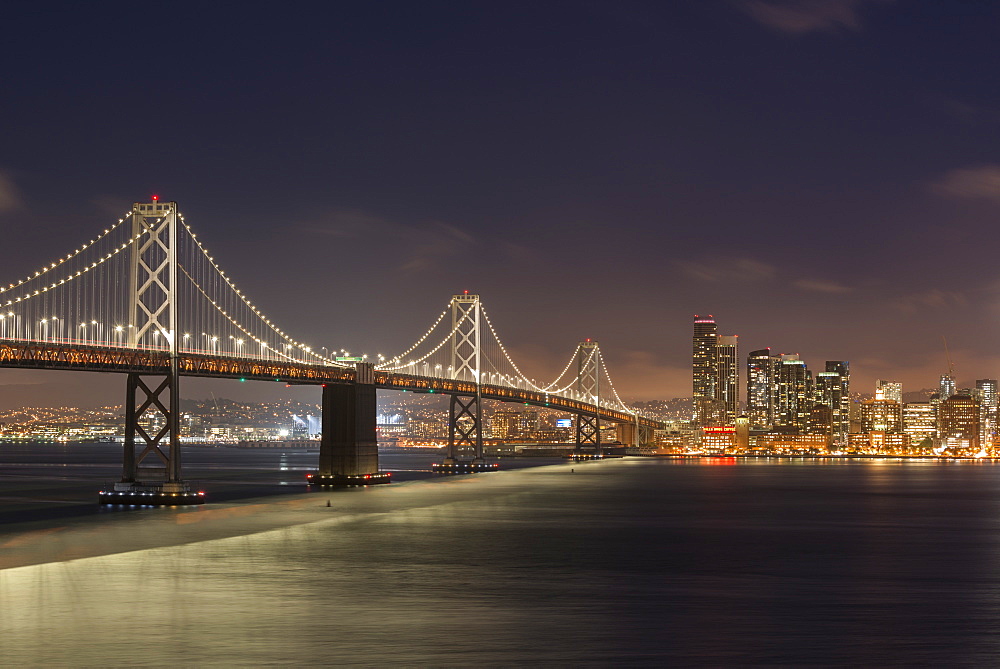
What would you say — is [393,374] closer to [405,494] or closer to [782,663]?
[405,494]

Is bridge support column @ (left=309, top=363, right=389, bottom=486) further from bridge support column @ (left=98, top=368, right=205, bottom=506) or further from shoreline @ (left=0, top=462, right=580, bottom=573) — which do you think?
bridge support column @ (left=98, top=368, right=205, bottom=506)

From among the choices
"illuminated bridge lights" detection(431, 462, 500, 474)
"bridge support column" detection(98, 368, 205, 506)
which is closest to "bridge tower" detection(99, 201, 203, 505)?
"bridge support column" detection(98, 368, 205, 506)

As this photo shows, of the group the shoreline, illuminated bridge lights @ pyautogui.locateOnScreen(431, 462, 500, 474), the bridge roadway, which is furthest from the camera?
illuminated bridge lights @ pyautogui.locateOnScreen(431, 462, 500, 474)

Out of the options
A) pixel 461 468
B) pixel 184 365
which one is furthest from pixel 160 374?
pixel 461 468

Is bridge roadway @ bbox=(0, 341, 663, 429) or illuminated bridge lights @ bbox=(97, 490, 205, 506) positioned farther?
illuminated bridge lights @ bbox=(97, 490, 205, 506)

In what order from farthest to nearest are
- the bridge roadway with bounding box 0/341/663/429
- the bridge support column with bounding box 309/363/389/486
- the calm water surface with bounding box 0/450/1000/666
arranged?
the bridge support column with bounding box 309/363/389/486 < the bridge roadway with bounding box 0/341/663/429 < the calm water surface with bounding box 0/450/1000/666

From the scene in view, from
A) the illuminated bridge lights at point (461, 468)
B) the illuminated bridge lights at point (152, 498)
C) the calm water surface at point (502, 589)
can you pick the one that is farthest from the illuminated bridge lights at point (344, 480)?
the illuminated bridge lights at point (461, 468)

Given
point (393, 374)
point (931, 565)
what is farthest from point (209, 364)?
point (931, 565)
